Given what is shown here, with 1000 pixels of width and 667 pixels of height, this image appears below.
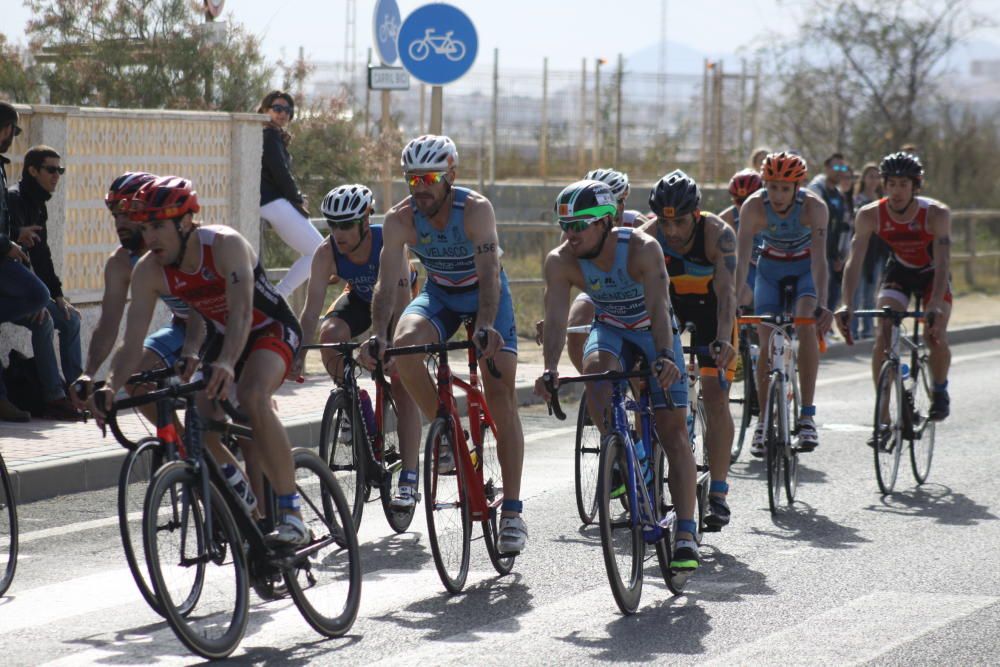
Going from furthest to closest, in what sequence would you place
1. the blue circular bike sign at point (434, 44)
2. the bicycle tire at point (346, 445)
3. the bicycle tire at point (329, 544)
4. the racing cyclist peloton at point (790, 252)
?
1. the blue circular bike sign at point (434, 44)
2. the racing cyclist peloton at point (790, 252)
3. the bicycle tire at point (346, 445)
4. the bicycle tire at point (329, 544)

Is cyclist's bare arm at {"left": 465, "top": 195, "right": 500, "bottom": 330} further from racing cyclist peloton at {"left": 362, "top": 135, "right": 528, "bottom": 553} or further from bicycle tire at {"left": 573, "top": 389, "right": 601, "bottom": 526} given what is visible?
bicycle tire at {"left": 573, "top": 389, "right": 601, "bottom": 526}

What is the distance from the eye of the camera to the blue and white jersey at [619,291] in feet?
23.1

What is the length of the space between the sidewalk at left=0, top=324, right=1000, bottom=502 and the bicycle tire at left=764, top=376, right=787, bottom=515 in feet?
11.2

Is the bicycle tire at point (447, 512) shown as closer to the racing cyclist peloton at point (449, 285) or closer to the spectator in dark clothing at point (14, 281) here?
the racing cyclist peloton at point (449, 285)

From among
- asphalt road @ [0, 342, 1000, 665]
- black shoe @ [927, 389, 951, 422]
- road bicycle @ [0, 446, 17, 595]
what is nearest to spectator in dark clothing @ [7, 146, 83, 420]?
asphalt road @ [0, 342, 1000, 665]

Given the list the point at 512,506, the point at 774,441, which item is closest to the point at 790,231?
the point at 774,441

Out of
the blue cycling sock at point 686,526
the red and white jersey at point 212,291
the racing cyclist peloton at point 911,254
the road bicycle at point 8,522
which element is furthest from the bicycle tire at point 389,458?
the racing cyclist peloton at point 911,254

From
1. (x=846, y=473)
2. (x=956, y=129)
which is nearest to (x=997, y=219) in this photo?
(x=956, y=129)

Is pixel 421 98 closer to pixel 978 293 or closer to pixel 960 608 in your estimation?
pixel 978 293

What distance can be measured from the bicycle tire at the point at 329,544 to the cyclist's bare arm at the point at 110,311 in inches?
33.1

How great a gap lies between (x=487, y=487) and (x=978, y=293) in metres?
19.7

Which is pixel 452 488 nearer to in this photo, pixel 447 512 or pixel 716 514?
pixel 447 512

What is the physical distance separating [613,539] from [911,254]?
14.9 ft

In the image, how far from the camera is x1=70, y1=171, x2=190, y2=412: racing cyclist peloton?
19.7ft
